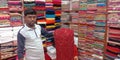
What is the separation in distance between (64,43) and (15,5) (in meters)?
1.05

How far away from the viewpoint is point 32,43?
2.39 meters

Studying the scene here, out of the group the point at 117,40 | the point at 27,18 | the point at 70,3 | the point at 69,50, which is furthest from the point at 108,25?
the point at 27,18

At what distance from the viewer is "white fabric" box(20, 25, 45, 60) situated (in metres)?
2.37

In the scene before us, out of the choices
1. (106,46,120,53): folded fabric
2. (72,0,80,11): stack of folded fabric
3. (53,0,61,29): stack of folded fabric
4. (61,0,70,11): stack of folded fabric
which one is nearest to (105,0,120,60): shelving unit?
(106,46,120,53): folded fabric

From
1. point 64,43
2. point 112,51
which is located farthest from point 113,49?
point 64,43

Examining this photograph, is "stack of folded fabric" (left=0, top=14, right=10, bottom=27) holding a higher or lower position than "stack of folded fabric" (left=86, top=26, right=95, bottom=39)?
higher

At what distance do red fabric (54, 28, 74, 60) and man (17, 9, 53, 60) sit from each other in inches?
25.2

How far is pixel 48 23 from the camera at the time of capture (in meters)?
3.51

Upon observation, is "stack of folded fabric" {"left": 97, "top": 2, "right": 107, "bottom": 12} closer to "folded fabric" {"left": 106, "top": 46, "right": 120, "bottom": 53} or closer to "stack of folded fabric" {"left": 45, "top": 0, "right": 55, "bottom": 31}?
"folded fabric" {"left": 106, "top": 46, "right": 120, "bottom": 53}

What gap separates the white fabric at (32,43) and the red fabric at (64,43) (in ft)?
2.11

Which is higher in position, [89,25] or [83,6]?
[83,6]

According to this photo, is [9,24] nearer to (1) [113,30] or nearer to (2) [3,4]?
(2) [3,4]

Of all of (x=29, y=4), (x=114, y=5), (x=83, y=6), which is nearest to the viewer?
(x=114, y=5)

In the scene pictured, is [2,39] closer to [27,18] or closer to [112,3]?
[27,18]
